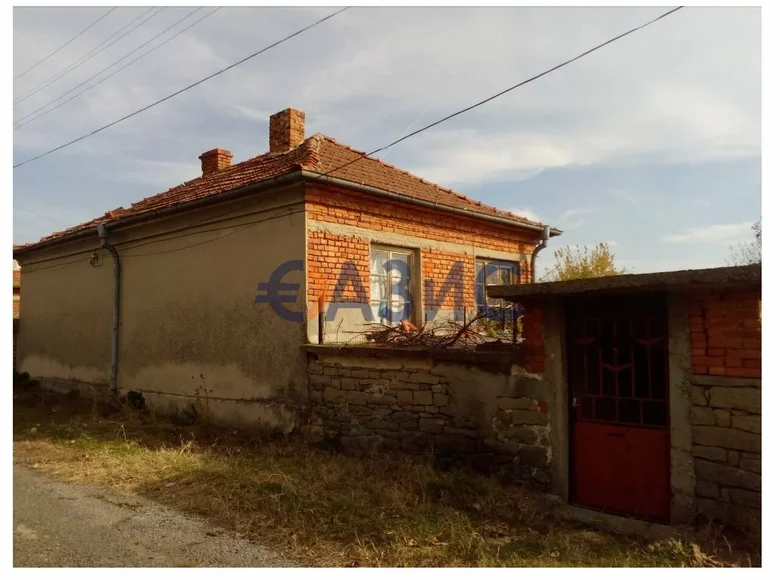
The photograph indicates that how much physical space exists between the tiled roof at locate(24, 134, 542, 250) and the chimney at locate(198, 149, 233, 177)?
0.51 meters

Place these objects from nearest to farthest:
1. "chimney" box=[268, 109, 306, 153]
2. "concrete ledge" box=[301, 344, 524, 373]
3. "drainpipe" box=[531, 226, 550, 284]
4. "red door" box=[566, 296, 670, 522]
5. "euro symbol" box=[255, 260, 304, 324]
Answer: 1. "red door" box=[566, 296, 670, 522]
2. "concrete ledge" box=[301, 344, 524, 373]
3. "euro symbol" box=[255, 260, 304, 324]
4. "chimney" box=[268, 109, 306, 153]
5. "drainpipe" box=[531, 226, 550, 284]

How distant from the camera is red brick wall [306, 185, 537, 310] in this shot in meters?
8.52

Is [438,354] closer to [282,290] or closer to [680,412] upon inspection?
[680,412]

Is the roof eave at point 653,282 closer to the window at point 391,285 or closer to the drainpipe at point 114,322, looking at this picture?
the window at point 391,285

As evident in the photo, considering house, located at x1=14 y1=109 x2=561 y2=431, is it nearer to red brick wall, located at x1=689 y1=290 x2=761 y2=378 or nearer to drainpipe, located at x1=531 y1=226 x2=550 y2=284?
drainpipe, located at x1=531 y1=226 x2=550 y2=284

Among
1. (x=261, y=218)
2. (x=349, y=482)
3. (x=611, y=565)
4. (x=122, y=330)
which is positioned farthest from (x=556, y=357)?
(x=122, y=330)

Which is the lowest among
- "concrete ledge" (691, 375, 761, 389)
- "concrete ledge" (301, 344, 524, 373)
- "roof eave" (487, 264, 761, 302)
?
"concrete ledge" (691, 375, 761, 389)

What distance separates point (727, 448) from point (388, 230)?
603 cm

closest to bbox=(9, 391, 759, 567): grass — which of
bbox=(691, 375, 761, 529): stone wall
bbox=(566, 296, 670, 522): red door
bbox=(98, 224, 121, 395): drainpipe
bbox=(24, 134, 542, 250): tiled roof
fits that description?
bbox=(691, 375, 761, 529): stone wall

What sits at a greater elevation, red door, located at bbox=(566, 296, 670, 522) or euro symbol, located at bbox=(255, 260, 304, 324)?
euro symbol, located at bbox=(255, 260, 304, 324)

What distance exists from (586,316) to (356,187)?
4.27m

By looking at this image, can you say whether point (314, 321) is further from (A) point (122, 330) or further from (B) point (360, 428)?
(A) point (122, 330)

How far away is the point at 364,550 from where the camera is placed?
15.0 ft

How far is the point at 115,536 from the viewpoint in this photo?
4.99m
